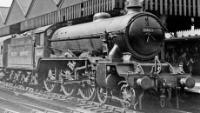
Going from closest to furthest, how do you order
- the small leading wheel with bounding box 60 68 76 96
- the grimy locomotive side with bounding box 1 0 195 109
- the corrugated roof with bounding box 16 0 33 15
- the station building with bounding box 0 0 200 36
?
1. the grimy locomotive side with bounding box 1 0 195 109
2. the small leading wheel with bounding box 60 68 76 96
3. the station building with bounding box 0 0 200 36
4. the corrugated roof with bounding box 16 0 33 15

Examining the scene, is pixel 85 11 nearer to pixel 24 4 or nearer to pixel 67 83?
pixel 67 83

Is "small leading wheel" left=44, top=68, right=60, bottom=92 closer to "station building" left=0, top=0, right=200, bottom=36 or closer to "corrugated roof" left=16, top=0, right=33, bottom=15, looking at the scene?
"station building" left=0, top=0, right=200, bottom=36

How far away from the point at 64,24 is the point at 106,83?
19.0 ft

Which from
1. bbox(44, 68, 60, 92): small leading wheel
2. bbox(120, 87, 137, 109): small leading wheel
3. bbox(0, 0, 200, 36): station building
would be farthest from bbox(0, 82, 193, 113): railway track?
bbox(0, 0, 200, 36): station building

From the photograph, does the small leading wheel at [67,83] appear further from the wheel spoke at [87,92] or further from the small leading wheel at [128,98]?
the small leading wheel at [128,98]

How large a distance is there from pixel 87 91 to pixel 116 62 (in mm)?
2388

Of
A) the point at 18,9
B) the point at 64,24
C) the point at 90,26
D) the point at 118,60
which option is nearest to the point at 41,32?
the point at 64,24

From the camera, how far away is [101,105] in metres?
9.74

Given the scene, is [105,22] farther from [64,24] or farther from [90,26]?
[64,24]

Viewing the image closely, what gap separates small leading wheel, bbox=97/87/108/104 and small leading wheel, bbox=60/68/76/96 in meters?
1.59

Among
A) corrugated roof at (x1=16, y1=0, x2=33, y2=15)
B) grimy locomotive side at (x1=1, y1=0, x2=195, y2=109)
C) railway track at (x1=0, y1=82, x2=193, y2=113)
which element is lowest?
railway track at (x1=0, y1=82, x2=193, y2=113)

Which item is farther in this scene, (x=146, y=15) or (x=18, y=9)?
(x=18, y=9)

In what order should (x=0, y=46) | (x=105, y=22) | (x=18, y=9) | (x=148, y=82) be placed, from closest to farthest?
1. (x=148, y=82)
2. (x=105, y=22)
3. (x=0, y=46)
4. (x=18, y=9)

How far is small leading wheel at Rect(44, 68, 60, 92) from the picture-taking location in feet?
42.3
